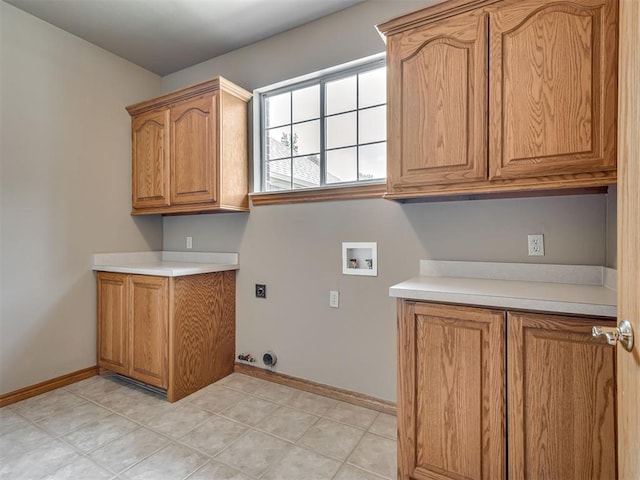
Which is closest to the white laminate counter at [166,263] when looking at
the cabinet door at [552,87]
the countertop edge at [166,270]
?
the countertop edge at [166,270]

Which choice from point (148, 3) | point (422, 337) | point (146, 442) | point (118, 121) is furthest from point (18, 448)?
point (148, 3)

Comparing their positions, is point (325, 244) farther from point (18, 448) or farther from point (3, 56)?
point (3, 56)

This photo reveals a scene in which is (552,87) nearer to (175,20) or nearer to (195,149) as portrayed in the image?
(195,149)

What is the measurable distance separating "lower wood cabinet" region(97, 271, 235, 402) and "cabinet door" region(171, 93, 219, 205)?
27.4 inches

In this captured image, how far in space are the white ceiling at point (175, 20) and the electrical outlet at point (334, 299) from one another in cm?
202

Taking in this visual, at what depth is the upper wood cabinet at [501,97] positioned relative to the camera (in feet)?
4.50

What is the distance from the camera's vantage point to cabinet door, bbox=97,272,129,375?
2598 millimetres

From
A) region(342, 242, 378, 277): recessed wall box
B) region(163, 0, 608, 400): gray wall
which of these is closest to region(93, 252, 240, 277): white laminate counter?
region(163, 0, 608, 400): gray wall

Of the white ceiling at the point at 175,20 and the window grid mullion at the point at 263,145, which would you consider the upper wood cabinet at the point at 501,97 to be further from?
the window grid mullion at the point at 263,145

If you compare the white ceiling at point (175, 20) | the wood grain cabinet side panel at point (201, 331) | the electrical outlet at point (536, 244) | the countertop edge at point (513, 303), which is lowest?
the wood grain cabinet side panel at point (201, 331)

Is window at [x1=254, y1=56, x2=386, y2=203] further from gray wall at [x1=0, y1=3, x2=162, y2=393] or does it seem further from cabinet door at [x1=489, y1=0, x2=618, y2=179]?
gray wall at [x1=0, y1=3, x2=162, y2=393]

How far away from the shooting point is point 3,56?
91.1 inches

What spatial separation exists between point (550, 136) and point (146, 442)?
2552 millimetres

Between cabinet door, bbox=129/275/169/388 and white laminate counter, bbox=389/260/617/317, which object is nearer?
white laminate counter, bbox=389/260/617/317
